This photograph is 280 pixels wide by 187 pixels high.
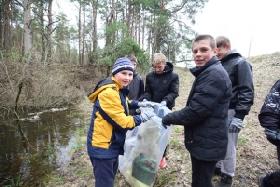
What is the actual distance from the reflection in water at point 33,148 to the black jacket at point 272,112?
410 cm

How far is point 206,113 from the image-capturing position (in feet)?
8.50

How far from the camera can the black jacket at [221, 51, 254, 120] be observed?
340 centimetres

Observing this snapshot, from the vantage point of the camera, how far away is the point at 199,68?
9.02 feet

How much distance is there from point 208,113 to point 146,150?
48.9 inches

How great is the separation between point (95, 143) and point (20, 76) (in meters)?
7.58

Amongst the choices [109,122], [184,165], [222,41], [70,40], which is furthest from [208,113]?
[70,40]

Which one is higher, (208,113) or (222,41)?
(222,41)

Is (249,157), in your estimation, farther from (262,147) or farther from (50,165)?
(50,165)

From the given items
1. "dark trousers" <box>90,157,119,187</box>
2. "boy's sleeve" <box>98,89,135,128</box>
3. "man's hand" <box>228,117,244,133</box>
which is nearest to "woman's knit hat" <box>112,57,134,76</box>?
"boy's sleeve" <box>98,89,135,128</box>

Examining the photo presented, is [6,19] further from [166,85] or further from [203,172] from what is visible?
[203,172]

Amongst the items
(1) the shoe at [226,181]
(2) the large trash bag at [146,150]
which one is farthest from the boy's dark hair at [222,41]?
(1) the shoe at [226,181]

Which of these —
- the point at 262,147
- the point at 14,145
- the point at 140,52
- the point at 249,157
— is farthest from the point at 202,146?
A: the point at 140,52

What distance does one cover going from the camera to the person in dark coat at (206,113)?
258 centimetres

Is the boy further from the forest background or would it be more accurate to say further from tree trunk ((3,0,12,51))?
tree trunk ((3,0,12,51))
